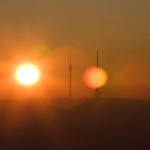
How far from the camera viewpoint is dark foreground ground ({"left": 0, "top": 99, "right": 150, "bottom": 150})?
1511 inches

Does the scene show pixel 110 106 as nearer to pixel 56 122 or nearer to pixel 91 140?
pixel 56 122

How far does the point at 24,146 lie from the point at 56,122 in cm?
1189

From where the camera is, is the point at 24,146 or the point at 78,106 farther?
the point at 78,106

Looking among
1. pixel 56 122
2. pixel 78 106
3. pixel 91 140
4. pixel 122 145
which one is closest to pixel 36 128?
pixel 56 122

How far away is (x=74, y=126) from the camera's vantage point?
154 feet

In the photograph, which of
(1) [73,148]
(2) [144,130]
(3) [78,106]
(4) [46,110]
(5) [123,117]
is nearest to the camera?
(1) [73,148]

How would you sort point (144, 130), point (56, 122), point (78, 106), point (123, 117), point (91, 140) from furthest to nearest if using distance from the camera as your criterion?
point (78, 106) → point (123, 117) → point (56, 122) → point (144, 130) → point (91, 140)

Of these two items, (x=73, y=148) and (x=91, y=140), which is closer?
(x=73, y=148)

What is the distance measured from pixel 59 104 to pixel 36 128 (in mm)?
21893

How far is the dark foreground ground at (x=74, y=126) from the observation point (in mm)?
38375

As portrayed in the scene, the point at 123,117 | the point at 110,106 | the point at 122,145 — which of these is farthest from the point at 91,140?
the point at 110,106

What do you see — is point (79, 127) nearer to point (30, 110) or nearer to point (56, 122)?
point (56, 122)

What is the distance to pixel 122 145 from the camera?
37.9 meters

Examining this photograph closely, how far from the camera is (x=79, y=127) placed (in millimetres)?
46281
